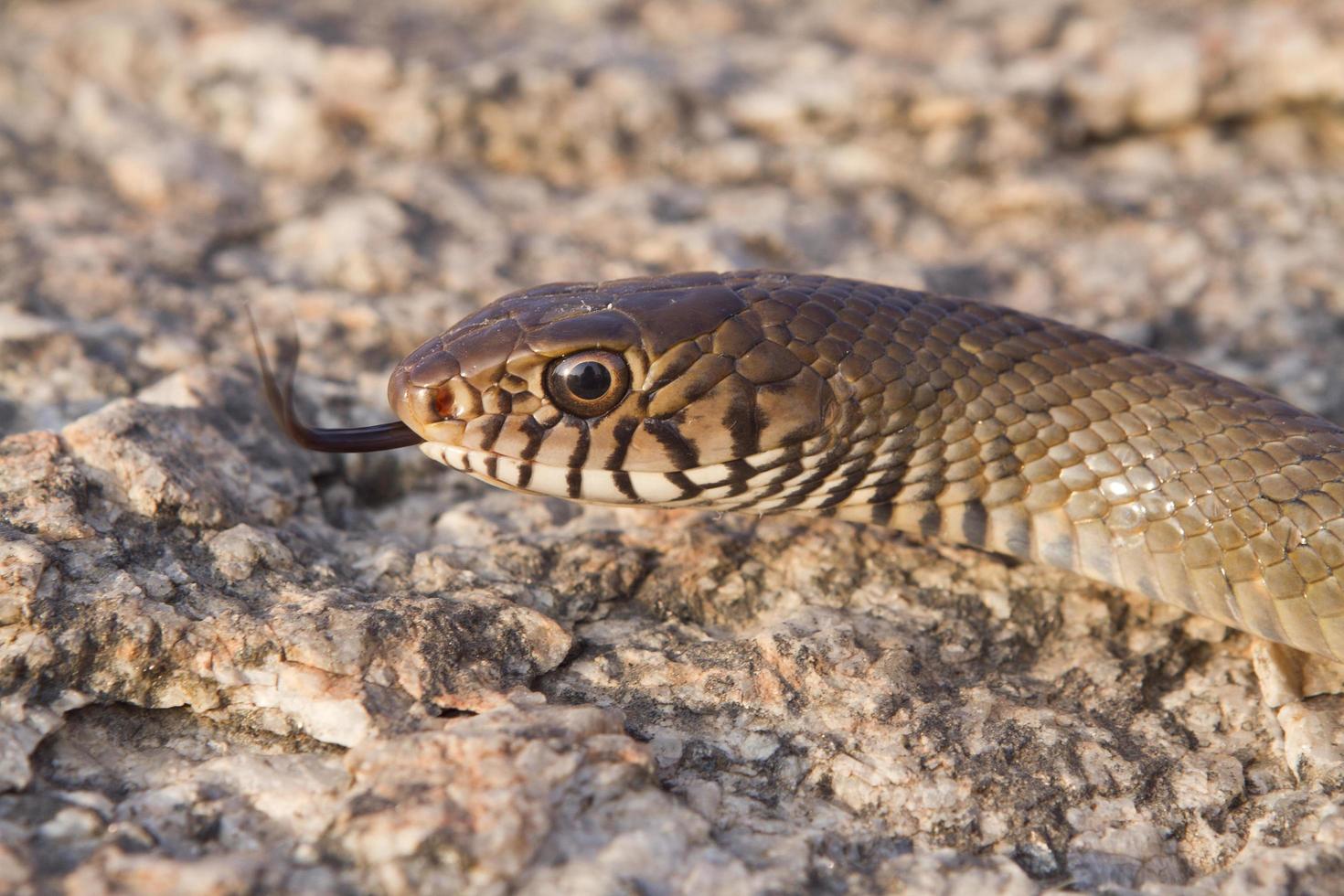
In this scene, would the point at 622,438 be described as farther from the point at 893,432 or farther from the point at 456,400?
the point at 893,432

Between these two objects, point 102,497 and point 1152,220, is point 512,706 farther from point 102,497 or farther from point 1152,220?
point 1152,220

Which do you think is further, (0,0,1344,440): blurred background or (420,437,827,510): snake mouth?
(0,0,1344,440): blurred background

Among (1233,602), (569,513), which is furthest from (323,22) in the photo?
(1233,602)

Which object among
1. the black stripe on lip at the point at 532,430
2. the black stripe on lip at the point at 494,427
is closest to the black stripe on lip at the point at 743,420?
the black stripe on lip at the point at 532,430

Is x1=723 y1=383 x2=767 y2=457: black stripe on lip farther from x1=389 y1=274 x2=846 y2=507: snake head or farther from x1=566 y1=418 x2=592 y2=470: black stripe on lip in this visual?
x1=566 y1=418 x2=592 y2=470: black stripe on lip

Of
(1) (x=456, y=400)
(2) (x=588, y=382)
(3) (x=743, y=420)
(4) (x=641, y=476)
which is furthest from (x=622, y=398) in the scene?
(1) (x=456, y=400)

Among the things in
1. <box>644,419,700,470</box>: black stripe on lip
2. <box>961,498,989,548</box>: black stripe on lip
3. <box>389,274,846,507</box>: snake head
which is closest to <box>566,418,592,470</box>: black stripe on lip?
<box>389,274,846,507</box>: snake head

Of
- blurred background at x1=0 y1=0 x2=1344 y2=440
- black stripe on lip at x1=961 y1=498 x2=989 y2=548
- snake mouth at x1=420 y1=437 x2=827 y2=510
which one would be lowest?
black stripe on lip at x1=961 y1=498 x2=989 y2=548
